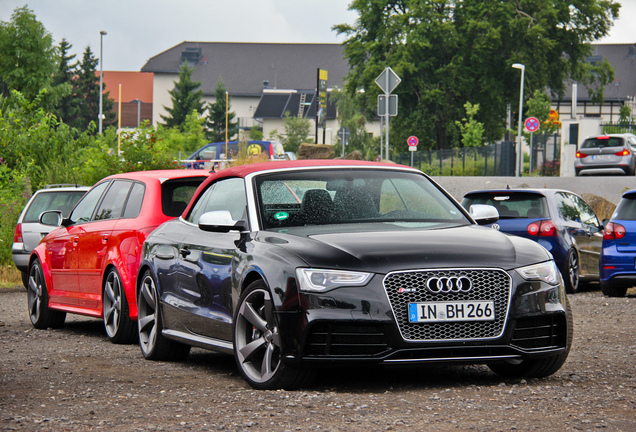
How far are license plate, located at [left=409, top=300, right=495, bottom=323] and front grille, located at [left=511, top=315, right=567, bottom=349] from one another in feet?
0.88

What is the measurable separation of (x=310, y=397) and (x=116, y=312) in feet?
13.7

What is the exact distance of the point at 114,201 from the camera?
34.9ft

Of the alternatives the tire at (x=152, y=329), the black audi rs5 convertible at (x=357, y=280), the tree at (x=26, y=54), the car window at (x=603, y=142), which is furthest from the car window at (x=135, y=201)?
the car window at (x=603, y=142)

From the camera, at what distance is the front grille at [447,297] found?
6344 millimetres

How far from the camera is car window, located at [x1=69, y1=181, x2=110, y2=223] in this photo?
11180 mm

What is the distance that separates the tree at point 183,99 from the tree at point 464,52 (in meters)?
47.5

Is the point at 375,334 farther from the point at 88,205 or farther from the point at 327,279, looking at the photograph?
the point at 88,205

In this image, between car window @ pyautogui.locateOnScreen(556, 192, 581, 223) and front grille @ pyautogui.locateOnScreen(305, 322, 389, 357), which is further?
car window @ pyautogui.locateOnScreen(556, 192, 581, 223)

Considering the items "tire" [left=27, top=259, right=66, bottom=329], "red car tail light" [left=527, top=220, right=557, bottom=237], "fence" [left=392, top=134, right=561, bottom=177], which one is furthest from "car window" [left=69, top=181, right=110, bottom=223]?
"fence" [left=392, top=134, right=561, bottom=177]

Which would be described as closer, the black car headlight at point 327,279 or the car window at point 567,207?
the black car headlight at point 327,279

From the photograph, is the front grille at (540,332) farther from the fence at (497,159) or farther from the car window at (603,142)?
the fence at (497,159)

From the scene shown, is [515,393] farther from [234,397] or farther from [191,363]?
[191,363]

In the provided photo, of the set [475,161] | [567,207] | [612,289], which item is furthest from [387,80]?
[475,161]

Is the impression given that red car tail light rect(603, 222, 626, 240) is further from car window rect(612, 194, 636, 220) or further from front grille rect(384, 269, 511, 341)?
front grille rect(384, 269, 511, 341)
